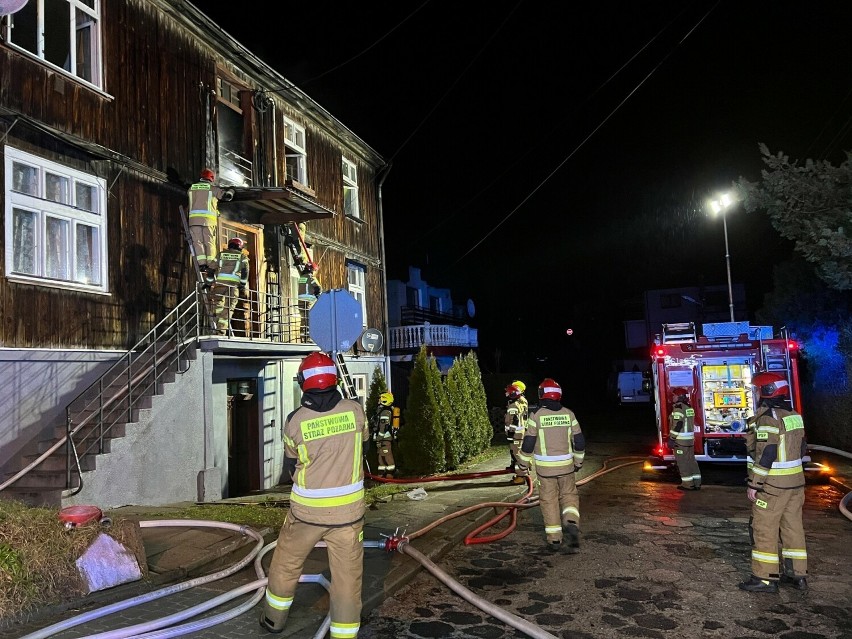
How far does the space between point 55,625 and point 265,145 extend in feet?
38.0

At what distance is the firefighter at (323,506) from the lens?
4383 mm

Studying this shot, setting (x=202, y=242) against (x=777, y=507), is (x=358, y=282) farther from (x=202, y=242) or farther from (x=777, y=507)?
(x=777, y=507)

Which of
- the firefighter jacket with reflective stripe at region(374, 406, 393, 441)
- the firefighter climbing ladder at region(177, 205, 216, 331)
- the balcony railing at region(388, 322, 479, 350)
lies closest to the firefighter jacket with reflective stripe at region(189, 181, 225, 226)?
the firefighter climbing ladder at region(177, 205, 216, 331)

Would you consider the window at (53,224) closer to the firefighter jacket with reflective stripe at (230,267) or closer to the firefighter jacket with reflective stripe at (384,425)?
the firefighter jacket with reflective stripe at (230,267)

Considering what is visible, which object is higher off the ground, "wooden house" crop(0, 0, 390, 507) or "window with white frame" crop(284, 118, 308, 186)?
"window with white frame" crop(284, 118, 308, 186)

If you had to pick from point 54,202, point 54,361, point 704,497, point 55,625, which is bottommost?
point 704,497

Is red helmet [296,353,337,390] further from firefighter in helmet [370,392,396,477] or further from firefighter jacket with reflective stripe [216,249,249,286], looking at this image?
firefighter in helmet [370,392,396,477]

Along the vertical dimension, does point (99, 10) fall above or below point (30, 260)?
above

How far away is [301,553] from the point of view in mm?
4453

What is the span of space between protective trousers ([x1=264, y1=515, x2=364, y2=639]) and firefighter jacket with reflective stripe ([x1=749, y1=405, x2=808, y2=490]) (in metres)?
3.95

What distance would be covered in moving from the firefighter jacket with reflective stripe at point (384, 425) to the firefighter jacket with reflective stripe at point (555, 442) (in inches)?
240

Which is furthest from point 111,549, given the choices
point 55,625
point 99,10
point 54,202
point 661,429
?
point 661,429

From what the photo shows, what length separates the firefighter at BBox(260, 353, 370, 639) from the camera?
14.4 feet

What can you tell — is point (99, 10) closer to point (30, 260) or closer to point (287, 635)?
point (30, 260)
